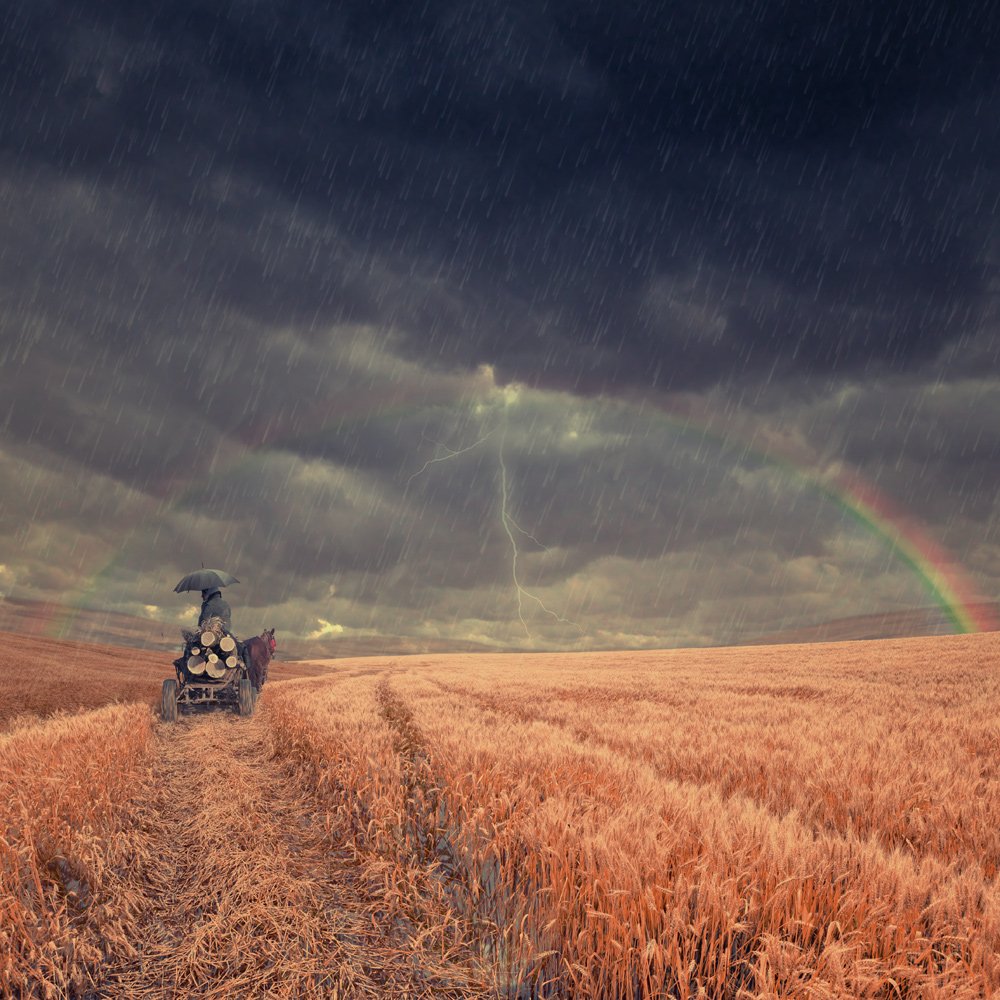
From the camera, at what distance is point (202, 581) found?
2098 centimetres

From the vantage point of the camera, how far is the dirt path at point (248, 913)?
3963 mm

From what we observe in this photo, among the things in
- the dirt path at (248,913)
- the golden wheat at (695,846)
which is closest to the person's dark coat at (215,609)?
the golden wheat at (695,846)

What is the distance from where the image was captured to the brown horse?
2155cm

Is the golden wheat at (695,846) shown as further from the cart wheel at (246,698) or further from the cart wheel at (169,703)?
the cart wheel at (246,698)

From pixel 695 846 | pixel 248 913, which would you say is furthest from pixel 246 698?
pixel 695 846

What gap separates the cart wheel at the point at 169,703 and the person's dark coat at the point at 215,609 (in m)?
2.23

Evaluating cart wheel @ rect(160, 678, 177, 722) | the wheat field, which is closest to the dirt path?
the wheat field

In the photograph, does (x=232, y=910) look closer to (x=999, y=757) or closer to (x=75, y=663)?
(x=999, y=757)

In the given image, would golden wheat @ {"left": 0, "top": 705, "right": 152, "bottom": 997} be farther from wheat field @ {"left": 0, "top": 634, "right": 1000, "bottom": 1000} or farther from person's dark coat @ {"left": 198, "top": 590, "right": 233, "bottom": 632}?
person's dark coat @ {"left": 198, "top": 590, "right": 233, "bottom": 632}

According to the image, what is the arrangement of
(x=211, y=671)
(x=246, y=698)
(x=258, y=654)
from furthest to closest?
1. (x=258, y=654)
2. (x=246, y=698)
3. (x=211, y=671)

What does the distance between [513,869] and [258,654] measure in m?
20.8

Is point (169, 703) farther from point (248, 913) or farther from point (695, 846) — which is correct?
point (695, 846)

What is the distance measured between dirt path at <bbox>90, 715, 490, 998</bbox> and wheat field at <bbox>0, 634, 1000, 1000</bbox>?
0.02 metres

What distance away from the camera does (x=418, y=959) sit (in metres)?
4.15
